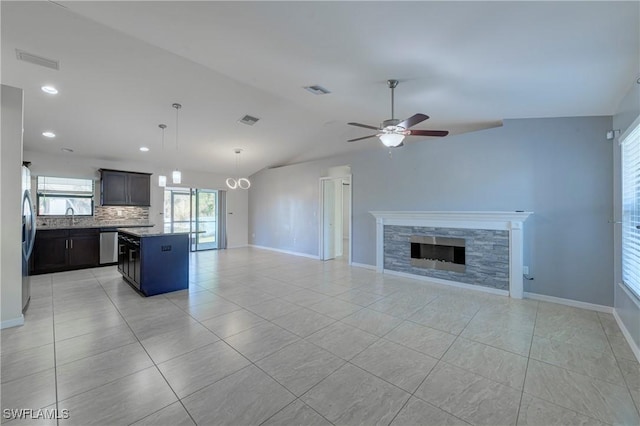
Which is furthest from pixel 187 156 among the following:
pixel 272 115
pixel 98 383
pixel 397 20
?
pixel 397 20

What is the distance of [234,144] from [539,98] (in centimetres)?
592

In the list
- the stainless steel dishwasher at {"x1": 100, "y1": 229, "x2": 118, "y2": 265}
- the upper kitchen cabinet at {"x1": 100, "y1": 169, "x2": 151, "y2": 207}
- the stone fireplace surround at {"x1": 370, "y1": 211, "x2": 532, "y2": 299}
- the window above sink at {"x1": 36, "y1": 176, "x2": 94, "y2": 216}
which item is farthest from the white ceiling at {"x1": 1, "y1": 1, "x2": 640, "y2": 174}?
the stainless steel dishwasher at {"x1": 100, "y1": 229, "x2": 118, "y2": 265}

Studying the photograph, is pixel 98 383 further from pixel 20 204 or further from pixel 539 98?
pixel 539 98

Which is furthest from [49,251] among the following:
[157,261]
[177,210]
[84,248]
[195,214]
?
[195,214]

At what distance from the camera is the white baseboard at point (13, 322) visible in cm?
296

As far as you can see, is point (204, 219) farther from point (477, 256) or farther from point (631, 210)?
point (631, 210)

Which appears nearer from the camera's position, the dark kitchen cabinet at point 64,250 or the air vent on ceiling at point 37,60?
the air vent on ceiling at point 37,60

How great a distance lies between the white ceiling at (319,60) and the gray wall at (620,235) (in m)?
0.17

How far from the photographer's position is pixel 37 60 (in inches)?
128

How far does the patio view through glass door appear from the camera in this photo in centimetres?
822

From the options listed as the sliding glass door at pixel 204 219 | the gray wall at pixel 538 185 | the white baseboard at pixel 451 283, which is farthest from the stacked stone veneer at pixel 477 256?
the sliding glass door at pixel 204 219

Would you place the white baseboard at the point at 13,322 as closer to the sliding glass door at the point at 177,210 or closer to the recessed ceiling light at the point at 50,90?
the recessed ceiling light at the point at 50,90

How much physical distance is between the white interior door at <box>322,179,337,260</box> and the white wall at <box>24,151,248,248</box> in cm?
379

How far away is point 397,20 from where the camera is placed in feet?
6.84
